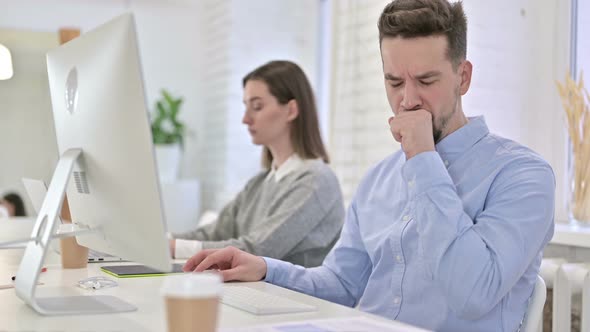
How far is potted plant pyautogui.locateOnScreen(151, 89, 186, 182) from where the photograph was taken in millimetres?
4980

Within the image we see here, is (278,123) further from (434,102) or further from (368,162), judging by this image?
(434,102)

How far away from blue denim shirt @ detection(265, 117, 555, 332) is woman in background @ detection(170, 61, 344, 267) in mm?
620

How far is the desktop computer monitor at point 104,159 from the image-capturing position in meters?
1.16

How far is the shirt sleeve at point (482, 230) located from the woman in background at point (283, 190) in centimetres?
97

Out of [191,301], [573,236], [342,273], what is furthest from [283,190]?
[191,301]

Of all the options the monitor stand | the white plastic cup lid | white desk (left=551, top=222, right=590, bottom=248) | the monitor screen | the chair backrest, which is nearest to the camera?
the white plastic cup lid

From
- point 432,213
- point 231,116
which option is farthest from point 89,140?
point 231,116

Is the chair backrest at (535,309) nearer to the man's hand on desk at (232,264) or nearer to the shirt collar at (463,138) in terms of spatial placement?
the shirt collar at (463,138)

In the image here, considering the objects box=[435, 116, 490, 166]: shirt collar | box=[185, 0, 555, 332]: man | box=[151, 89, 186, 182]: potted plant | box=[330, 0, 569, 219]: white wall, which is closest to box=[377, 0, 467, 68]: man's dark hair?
box=[185, 0, 555, 332]: man

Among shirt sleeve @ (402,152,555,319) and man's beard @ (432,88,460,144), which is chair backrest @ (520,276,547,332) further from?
man's beard @ (432,88,460,144)

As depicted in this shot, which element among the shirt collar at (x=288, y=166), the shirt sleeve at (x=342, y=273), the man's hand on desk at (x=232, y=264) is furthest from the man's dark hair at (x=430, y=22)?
the shirt collar at (x=288, y=166)

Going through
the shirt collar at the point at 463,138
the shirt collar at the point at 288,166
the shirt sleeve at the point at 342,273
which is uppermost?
the shirt collar at the point at 463,138

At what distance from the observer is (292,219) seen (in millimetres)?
2393

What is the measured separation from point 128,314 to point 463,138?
31.8 inches
